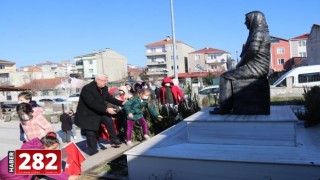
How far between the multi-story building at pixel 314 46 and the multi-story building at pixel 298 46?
83.1 ft

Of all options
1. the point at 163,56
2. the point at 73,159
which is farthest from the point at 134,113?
the point at 163,56

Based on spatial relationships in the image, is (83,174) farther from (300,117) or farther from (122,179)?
(300,117)

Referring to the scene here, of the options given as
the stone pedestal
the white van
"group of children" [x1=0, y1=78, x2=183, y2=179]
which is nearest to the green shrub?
the stone pedestal

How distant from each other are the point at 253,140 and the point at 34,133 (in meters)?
3.35

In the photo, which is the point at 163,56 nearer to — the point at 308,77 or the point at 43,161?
the point at 308,77

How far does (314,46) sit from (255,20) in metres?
48.3

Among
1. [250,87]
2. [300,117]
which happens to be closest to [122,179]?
[250,87]

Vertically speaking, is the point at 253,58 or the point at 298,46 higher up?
the point at 298,46

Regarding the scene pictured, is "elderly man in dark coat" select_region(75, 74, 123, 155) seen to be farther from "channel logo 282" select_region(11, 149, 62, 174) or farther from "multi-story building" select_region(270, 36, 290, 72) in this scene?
"multi-story building" select_region(270, 36, 290, 72)

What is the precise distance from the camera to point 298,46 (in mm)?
78875

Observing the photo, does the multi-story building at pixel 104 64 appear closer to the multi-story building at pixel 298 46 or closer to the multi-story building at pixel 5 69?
the multi-story building at pixel 5 69

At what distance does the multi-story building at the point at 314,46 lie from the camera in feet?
157

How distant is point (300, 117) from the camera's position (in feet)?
25.0

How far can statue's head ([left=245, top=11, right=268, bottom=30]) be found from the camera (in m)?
5.70
